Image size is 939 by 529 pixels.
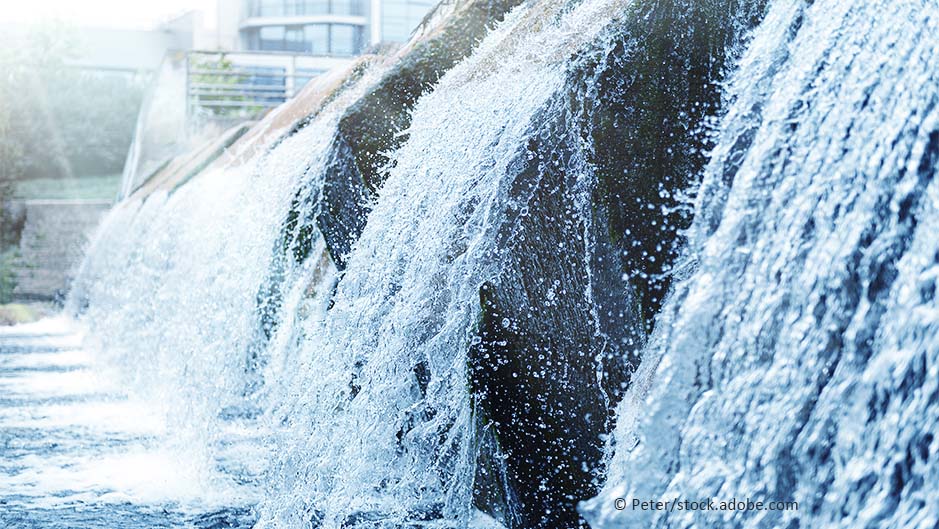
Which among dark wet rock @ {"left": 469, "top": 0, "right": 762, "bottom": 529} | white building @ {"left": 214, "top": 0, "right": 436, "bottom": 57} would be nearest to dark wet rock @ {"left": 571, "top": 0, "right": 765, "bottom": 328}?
dark wet rock @ {"left": 469, "top": 0, "right": 762, "bottom": 529}

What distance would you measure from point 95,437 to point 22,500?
1.57 m

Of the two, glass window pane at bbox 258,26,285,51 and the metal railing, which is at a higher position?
the metal railing

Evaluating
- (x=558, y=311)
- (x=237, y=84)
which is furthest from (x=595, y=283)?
(x=237, y=84)

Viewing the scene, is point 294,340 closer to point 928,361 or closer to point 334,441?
point 334,441

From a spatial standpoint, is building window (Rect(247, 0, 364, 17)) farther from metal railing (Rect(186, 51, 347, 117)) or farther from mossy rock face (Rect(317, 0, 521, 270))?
mossy rock face (Rect(317, 0, 521, 270))

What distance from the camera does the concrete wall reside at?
61.1 ft

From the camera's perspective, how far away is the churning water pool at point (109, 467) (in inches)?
166

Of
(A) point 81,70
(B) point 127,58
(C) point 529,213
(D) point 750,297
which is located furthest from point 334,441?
(B) point 127,58

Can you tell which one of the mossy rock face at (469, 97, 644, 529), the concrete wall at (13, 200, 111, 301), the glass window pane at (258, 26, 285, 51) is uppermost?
the mossy rock face at (469, 97, 644, 529)

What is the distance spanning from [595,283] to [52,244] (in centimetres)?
1720

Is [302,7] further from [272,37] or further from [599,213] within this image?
[599,213]

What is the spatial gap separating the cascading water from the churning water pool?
6 cm

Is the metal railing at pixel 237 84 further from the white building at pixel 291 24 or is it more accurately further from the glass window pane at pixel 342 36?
the glass window pane at pixel 342 36

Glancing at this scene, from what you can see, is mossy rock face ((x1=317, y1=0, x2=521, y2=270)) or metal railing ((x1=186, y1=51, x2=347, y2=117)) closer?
mossy rock face ((x1=317, y1=0, x2=521, y2=270))
